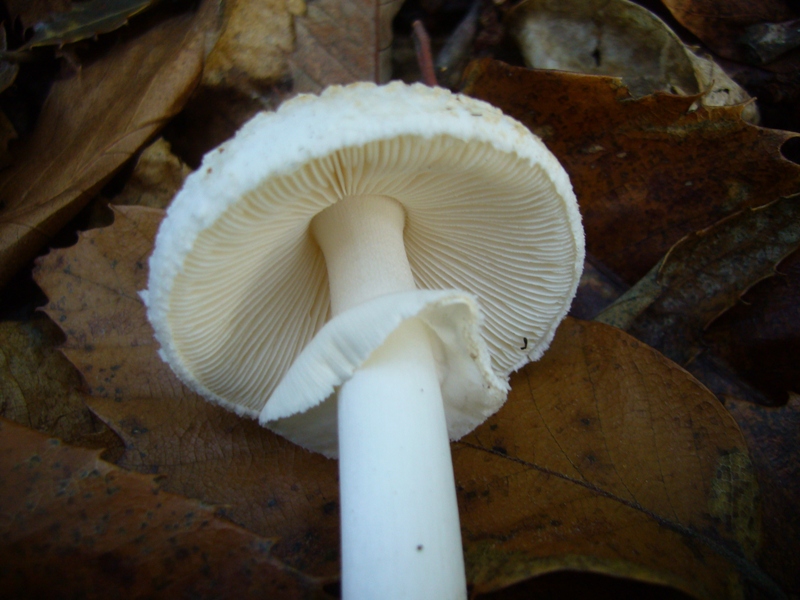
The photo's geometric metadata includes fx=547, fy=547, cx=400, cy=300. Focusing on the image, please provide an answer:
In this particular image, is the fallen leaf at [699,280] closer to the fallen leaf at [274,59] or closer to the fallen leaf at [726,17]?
the fallen leaf at [726,17]

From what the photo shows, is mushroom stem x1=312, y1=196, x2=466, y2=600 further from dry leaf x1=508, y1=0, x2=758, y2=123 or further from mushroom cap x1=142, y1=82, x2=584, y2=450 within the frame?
dry leaf x1=508, y1=0, x2=758, y2=123

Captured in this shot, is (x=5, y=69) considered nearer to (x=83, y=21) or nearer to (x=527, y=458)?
(x=83, y=21)

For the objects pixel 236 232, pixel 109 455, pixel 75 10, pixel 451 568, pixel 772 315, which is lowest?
pixel 772 315

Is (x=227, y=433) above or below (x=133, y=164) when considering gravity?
below

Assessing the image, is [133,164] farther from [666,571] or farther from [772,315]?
[772,315]

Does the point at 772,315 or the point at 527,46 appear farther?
the point at 527,46

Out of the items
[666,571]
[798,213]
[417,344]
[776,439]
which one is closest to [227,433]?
[417,344]

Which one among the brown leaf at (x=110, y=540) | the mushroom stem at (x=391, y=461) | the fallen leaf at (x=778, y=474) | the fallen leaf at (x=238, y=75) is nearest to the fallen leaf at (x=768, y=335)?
the fallen leaf at (x=778, y=474)
